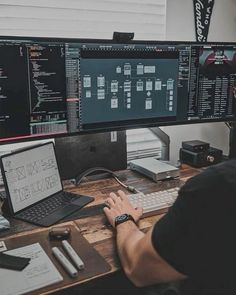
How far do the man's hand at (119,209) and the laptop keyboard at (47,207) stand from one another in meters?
0.17

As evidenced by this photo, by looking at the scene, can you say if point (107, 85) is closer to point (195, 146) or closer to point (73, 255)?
point (195, 146)

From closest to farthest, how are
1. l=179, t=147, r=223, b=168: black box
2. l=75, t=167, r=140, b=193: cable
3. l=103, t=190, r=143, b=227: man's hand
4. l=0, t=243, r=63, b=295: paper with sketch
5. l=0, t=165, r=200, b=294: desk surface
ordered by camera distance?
l=0, t=243, r=63, b=295: paper with sketch
l=0, t=165, r=200, b=294: desk surface
l=103, t=190, r=143, b=227: man's hand
l=75, t=167, r=140, b=193: cable
l=179, t=147, r=223, b=168: black box

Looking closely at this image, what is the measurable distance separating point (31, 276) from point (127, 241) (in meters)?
0.27

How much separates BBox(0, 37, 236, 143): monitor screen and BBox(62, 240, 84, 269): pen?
0.51 m

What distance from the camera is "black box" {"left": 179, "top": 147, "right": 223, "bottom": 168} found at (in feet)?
6.20

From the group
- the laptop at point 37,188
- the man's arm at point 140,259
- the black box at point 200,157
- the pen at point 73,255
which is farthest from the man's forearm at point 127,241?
the black box at point 200,157

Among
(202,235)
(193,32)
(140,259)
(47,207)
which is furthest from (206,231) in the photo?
(193,32)

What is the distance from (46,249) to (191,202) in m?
0.51

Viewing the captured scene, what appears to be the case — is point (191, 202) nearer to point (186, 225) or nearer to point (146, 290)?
point (186, 225)

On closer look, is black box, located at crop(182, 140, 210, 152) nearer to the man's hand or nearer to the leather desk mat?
the man's hand

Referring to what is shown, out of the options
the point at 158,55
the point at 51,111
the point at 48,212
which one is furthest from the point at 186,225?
the point at 158,55

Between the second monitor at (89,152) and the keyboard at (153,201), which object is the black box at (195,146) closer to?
the second monitor at (89,152)

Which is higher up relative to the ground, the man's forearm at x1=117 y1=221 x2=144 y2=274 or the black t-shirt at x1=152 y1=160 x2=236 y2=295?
the black t-shirt at x1=152 y1=160 x2=236 y2=295

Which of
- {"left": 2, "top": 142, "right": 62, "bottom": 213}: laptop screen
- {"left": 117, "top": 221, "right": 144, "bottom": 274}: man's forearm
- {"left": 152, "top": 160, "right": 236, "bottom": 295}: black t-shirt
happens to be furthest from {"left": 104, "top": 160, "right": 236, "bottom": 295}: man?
{"left": 2, "top": 142, "right": 62, "bottom": 213}: laptop screen
